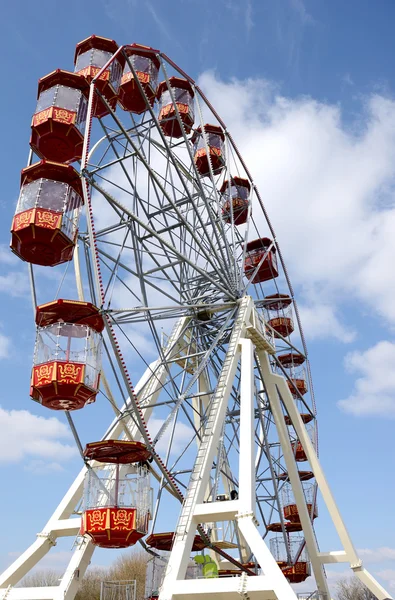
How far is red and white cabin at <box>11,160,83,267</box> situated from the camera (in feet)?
45.9

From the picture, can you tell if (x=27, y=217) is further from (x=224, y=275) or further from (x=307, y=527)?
(x=307, y=527)

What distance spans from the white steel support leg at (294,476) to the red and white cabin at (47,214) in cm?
764

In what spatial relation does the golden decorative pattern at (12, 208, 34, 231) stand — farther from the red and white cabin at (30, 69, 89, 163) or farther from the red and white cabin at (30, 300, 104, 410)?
the red and white cabin at (30, 69, 89, 163)

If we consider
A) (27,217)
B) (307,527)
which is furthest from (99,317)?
(307,527)

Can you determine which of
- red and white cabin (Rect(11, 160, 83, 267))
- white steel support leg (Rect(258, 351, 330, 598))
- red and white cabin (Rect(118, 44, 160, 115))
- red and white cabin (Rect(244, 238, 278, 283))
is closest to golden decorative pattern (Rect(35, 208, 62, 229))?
red and white cabin (Rect(11, 160, 83, 267))

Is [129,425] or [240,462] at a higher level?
[129,425]

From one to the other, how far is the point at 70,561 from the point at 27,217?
7802mm

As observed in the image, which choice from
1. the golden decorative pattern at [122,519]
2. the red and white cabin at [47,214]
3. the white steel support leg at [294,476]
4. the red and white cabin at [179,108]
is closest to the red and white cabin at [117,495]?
the golden decorative pattern at [122,519]

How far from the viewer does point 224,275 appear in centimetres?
1834

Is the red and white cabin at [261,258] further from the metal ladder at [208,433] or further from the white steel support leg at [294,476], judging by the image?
the metal ladder at [208,433]

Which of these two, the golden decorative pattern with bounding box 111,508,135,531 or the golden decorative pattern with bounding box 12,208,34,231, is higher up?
the golden decorative pattern with bounding box 12,208,34,231

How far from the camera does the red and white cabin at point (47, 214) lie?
45.9ft

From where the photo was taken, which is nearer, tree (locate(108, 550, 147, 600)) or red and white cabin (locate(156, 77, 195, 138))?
red and white cabin (locate(156, 77, 195, 138))

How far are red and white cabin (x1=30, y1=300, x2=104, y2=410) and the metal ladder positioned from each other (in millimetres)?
2799
